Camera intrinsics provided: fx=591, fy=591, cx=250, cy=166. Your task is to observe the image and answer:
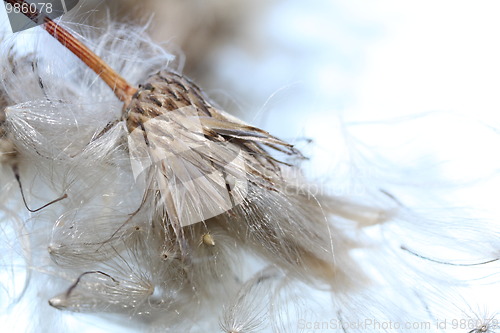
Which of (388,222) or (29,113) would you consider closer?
(29,113)

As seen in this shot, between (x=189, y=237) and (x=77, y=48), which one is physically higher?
(x=77, y=48)

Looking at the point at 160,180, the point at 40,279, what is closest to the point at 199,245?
the point at 160,180

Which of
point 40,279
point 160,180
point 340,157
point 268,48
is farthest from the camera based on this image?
point 268,48

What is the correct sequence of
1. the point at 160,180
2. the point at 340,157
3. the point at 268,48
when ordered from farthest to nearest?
the point at 268,48, the point at 340,157, the point at 160,180

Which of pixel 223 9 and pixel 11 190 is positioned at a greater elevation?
pixel 223 9

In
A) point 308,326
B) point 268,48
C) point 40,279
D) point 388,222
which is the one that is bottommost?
point 40,279

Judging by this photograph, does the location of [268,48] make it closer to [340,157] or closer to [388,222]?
[340,157]

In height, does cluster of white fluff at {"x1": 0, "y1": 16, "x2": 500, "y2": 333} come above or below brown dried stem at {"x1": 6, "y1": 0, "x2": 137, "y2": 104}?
below

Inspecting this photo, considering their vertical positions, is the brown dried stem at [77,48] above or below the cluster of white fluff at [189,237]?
above
